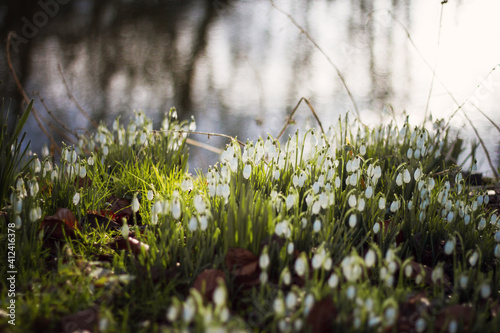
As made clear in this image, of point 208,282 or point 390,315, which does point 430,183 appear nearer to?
point 390,315

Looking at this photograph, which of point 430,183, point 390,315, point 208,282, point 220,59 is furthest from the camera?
point 220,59

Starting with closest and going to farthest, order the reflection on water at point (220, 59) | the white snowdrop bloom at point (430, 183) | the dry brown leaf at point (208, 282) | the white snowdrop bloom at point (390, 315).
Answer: the white snowdrop bloom at point (390, 315)
the dry brown leaf at point (208, 282)
the white snowdrop bloom at point (430, 183)
the reflection on water at point (220, 59)

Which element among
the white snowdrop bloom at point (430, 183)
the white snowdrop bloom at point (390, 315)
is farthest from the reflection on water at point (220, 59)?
the white snowdrop bloom at point (390, 315)

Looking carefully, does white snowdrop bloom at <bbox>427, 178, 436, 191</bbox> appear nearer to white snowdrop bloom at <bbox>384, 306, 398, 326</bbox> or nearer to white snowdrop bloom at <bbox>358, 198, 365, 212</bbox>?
white snowdrop bloom at <bbox>358, 198, 365, 212</bbox>

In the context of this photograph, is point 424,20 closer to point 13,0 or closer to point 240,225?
point 240,225

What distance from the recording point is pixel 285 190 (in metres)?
2.08

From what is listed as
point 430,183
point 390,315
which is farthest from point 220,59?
point 390,315

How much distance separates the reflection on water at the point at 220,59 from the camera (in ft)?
17.9

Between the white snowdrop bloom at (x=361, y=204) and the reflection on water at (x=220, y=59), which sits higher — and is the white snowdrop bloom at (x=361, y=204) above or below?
below

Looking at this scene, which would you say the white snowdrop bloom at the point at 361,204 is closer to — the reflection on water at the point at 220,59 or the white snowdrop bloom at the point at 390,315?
the white snowdrop bloom at the point at 390,315

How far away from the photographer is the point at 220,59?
242 inches

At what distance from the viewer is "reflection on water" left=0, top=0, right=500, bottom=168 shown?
17.9ft

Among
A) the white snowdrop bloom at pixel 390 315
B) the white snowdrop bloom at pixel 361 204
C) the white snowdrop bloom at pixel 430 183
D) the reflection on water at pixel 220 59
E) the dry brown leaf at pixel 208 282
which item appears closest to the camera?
the white snowdrop bloom at pixel 390 315

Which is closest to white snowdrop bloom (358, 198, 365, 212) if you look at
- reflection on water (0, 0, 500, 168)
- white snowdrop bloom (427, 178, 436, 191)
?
white snowdrop bloom (427, 178, 436, 191)
